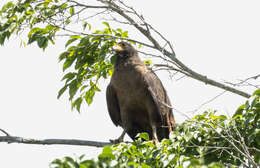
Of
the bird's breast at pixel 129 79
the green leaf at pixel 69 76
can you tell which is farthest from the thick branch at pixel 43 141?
the bird's breast at pixel 129 79

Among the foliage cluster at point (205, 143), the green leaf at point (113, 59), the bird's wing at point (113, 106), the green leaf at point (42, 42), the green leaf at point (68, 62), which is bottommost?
the foliage cluster at point (205, 143)

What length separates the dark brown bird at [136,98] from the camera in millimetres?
5625

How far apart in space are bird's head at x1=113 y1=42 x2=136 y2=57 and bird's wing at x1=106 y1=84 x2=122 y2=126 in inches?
20.3

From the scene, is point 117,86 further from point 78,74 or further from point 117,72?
point 78,74

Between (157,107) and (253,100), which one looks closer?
(253,100)

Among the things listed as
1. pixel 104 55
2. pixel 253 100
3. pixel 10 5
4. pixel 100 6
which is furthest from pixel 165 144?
pixel 10 5

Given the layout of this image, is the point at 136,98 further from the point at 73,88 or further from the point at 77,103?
the point at 73,88

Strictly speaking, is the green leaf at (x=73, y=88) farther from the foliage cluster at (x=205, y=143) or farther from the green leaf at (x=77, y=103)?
the foliage cluster at (x=205, y=143)

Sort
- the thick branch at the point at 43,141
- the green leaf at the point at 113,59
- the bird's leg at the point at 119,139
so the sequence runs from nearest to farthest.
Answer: the thick branch at the point at 43,141, the bird's leg at the point at 119,139, the green leaf at the point at 113,59

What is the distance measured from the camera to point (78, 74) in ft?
16.9

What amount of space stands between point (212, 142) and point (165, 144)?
47cm

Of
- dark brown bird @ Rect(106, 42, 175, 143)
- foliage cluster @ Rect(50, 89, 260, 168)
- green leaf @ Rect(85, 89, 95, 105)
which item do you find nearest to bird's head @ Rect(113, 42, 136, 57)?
dark brown bird @ Rect(106, 42, 175, 143)

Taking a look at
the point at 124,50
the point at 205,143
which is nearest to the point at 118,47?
the point at 124,50

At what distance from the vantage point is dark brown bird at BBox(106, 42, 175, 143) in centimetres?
562
